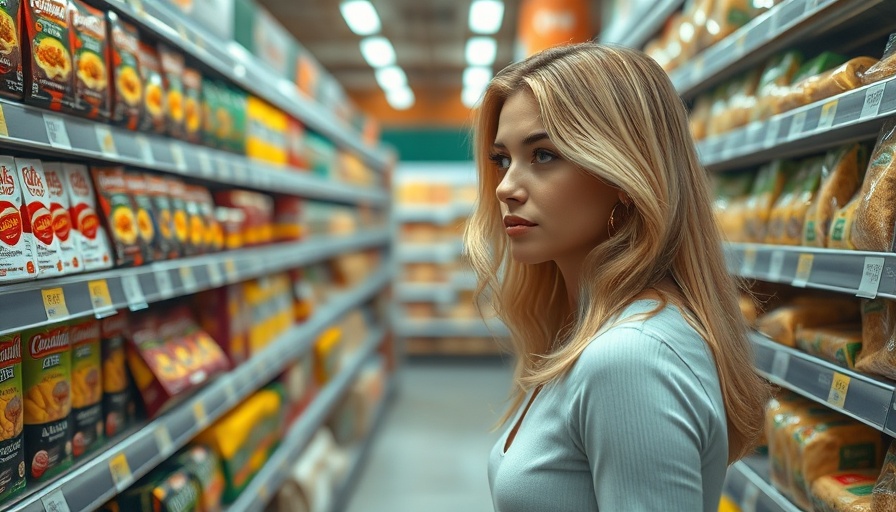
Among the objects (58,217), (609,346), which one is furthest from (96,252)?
(609,346)

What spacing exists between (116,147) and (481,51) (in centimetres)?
809

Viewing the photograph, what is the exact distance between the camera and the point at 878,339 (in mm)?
1312

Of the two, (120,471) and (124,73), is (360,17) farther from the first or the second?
(120,471)

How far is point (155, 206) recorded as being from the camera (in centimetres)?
187

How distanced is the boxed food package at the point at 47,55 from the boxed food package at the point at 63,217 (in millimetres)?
151

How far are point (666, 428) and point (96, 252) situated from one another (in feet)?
4.19

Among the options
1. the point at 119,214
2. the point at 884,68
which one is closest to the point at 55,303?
the point at 119,214

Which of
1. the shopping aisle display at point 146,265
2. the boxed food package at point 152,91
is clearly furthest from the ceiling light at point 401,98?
the boxed food package at point 152,91

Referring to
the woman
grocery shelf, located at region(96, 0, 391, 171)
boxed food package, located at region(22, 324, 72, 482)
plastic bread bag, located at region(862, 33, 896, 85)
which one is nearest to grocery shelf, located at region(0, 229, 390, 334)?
boxed food package, located at region(22, 324, 72, 482)

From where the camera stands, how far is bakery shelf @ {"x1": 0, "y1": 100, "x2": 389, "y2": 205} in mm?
1246

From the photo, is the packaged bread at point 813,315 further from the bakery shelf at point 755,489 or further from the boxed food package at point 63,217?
the boxed food package at point 63,217

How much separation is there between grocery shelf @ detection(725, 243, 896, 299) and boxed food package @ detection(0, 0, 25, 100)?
4.64ft

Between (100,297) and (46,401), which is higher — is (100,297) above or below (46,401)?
above

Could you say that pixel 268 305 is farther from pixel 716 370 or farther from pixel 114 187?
pixel 716 370
